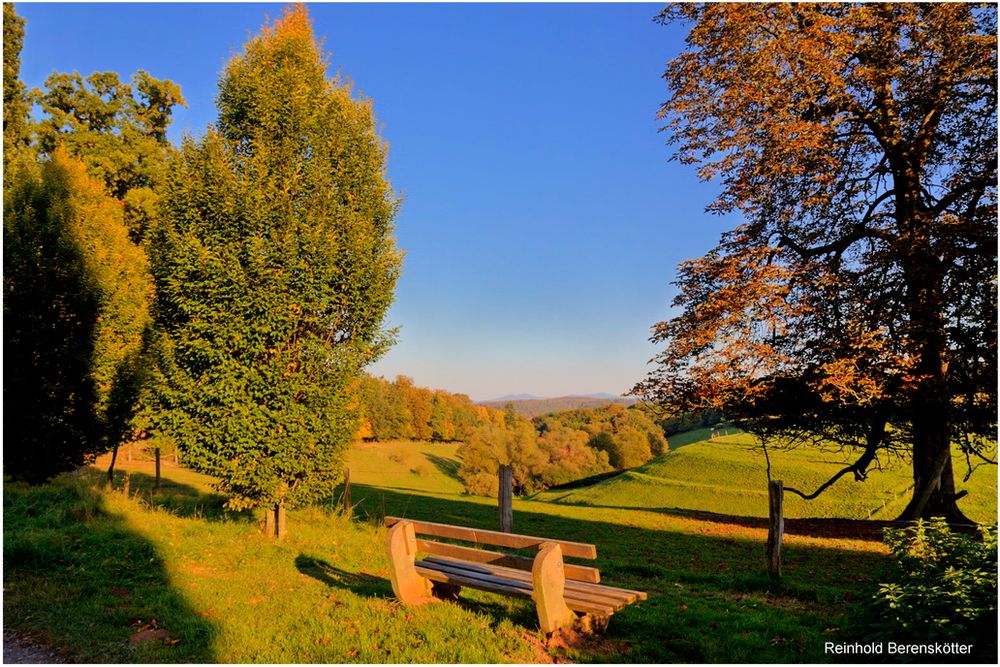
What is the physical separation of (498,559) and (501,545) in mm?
160

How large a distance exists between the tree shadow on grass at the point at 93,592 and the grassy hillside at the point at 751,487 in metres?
22.8

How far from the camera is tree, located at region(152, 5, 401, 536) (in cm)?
1102

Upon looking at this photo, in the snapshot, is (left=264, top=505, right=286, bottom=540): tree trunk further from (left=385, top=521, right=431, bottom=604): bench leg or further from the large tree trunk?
the large tree trunk

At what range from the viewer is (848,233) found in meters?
15.8

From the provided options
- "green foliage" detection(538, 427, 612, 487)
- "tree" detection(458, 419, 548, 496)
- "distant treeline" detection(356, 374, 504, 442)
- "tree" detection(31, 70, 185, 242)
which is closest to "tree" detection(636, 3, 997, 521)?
"tree" detection(31, 70, 185, 242)

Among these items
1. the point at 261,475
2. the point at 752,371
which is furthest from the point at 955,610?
the point at 261,475

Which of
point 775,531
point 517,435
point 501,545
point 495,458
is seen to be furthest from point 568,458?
point 501,545

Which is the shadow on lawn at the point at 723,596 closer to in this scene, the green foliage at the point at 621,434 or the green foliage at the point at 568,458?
the green foliage at the point at 568,458

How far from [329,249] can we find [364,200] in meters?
1.85

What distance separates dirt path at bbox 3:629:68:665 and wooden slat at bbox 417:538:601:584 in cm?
387

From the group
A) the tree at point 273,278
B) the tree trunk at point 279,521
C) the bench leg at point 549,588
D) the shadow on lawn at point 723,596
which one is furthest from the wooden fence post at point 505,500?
the bench leg at point 549,588

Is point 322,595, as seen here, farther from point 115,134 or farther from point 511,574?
point 115,134

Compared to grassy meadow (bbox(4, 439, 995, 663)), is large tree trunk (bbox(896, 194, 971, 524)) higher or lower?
higher

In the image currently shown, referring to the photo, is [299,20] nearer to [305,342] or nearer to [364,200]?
[364,200]
